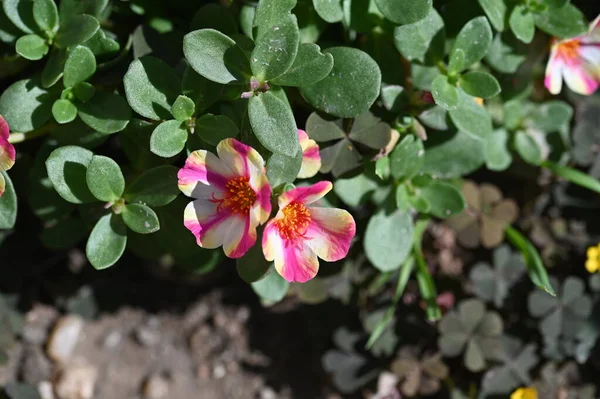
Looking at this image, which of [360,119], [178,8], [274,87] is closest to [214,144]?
[274,87]

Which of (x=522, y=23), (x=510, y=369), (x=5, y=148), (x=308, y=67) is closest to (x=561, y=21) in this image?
(x=522, y=23)

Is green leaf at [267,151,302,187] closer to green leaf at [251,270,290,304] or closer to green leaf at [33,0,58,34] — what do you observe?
green leaf at [251,270,290,304]

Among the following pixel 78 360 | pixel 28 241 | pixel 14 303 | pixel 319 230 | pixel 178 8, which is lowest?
pixel 78 360

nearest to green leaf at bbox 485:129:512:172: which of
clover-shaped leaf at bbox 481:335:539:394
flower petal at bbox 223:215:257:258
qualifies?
clover-shaped leaf at bbox 481:335:539:394

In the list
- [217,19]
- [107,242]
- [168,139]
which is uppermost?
[217,19]

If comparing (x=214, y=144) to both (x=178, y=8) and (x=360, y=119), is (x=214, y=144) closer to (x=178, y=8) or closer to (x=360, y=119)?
(x=360, y=119)

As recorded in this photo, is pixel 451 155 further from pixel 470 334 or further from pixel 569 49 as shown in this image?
pixel 470 334

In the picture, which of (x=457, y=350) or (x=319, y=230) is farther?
(x=457, y=350)
